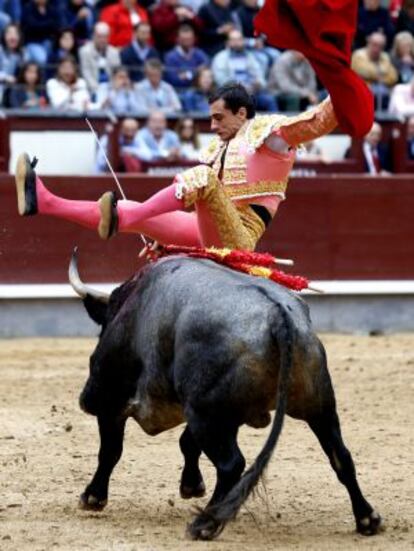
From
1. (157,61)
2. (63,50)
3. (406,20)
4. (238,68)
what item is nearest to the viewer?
(157,61)

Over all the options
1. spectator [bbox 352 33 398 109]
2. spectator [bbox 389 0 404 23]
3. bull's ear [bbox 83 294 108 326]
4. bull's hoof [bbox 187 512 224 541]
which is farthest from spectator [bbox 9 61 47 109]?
bull's hoof [bbox 187 512 224 541]

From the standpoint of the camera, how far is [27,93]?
11.3 metres

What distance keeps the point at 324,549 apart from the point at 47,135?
683cm

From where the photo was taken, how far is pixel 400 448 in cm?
675

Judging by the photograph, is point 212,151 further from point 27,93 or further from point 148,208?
point 27,93

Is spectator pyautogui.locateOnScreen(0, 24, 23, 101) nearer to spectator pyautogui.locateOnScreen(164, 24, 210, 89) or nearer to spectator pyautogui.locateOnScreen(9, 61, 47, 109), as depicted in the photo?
spectator pyautogui.locateOnScreen(9, 61, 47, 109)

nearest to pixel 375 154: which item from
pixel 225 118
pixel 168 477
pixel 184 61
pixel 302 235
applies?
pixel 302 235

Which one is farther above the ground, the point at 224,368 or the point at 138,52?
the point at 224,368

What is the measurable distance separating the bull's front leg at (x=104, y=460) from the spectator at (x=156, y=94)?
6.25 m

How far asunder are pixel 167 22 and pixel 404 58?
192 centimetres

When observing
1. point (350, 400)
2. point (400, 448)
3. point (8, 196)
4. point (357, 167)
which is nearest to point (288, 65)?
point (357, 167)

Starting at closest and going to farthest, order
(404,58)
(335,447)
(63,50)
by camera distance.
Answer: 1. (335,447)
2. (63,50)
3. (404,58)

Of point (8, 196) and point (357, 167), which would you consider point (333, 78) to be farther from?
point (357, 167)

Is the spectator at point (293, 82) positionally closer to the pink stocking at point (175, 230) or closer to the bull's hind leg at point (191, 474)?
the pink stocking at point (175, 230)
